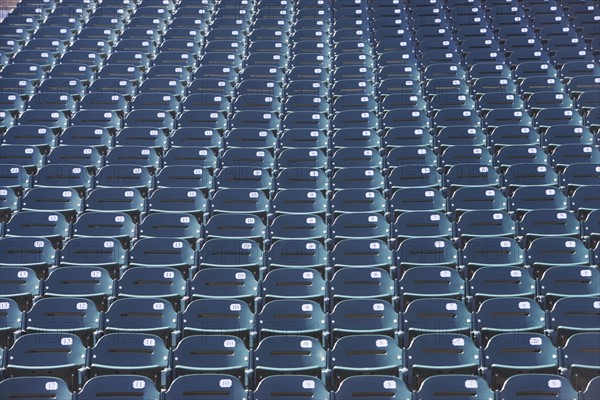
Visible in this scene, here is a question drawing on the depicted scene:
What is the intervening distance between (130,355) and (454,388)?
226cm

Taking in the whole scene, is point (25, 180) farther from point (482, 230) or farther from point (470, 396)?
point (470, 396)

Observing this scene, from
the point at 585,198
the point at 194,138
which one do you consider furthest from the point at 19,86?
the point at 585,198

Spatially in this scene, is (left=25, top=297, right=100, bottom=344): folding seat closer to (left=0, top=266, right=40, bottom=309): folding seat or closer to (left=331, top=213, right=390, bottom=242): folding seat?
(left=0, top=266, right=40, bottom=309): folding seat

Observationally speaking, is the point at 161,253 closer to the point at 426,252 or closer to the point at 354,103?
the point at 426,252

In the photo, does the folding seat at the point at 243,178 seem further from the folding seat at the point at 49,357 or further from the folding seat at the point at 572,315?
the folding seat at the point at 572,315

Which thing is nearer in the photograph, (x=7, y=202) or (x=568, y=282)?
(x=568, y=282)

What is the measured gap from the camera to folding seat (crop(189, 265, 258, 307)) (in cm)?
758

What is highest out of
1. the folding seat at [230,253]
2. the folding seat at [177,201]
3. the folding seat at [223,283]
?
the folding seat at [177,201]

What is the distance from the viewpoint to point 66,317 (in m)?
7.21

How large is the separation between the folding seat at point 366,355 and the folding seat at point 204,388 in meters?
0.75

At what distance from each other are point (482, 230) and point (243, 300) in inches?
89.9

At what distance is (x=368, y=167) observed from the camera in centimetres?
941

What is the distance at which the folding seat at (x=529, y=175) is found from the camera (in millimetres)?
9180

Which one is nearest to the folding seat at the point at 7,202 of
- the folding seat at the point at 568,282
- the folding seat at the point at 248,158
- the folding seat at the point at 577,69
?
the folding seat at the point at 248,158
